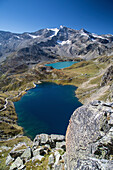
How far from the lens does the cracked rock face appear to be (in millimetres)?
12832

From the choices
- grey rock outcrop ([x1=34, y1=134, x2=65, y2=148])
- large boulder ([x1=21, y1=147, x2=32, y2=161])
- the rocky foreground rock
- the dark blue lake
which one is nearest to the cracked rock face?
the rocky foreground rock

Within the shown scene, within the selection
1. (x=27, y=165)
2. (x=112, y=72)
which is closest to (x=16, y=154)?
(x=27, y=165)

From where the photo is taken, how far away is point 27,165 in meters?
29.3

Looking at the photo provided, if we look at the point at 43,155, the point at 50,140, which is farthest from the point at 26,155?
the point at 50,140

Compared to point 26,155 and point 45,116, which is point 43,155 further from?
point 45,116

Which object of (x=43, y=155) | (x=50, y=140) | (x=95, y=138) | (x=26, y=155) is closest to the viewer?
→ (x=95, y=138)

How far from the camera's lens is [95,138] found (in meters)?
15.7

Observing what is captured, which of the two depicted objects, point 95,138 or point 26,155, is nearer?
point 95,138

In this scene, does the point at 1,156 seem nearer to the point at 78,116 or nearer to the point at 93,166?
the point at 78,116

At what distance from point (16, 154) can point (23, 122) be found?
43897mm

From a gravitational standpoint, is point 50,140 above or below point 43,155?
above

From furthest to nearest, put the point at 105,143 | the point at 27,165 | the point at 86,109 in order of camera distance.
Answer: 1. the point at 27,165
2. the point at 86,109
3. the point at 105,143

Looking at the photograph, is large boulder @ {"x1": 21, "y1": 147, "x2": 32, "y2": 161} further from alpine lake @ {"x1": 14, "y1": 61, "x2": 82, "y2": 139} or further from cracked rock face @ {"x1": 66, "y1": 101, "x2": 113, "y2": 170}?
alpine lake @ {"x1": 14, "y1": 61, "x2": 82, "y2": 139}

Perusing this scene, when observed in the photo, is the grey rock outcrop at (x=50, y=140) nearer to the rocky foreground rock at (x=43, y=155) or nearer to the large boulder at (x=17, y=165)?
the rocky foreground rock at (x=43, y=155)
